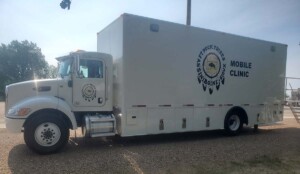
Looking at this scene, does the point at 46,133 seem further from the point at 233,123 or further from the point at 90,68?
the point at 233,123

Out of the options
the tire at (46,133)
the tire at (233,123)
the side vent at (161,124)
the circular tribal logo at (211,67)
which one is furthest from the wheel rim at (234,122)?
the tire at (46,133)

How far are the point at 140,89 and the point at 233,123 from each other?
15.3 ft

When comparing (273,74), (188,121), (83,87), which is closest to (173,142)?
(188,121)

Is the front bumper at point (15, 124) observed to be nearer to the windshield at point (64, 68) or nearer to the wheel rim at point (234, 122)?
the windshield at point (64, 68)

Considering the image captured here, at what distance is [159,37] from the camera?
9.31m

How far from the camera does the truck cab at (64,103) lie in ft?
25.0

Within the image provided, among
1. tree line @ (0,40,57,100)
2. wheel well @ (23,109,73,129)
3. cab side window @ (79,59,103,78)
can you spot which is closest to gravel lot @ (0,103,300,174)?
wheel well @ (23,109,73,129)

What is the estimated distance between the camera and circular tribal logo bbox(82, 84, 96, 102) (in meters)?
8.65

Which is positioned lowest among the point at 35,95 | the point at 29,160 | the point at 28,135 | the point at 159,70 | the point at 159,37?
the point at 29,160

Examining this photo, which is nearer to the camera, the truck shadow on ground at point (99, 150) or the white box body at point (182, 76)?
the truck shadow on ground at point (99, 150)

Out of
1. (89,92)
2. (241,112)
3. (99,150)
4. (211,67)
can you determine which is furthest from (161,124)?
(241,112)

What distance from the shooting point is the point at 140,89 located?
896cm

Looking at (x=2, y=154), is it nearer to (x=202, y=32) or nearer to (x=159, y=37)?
(x=159, y=37)

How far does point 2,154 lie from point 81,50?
3705 mm
